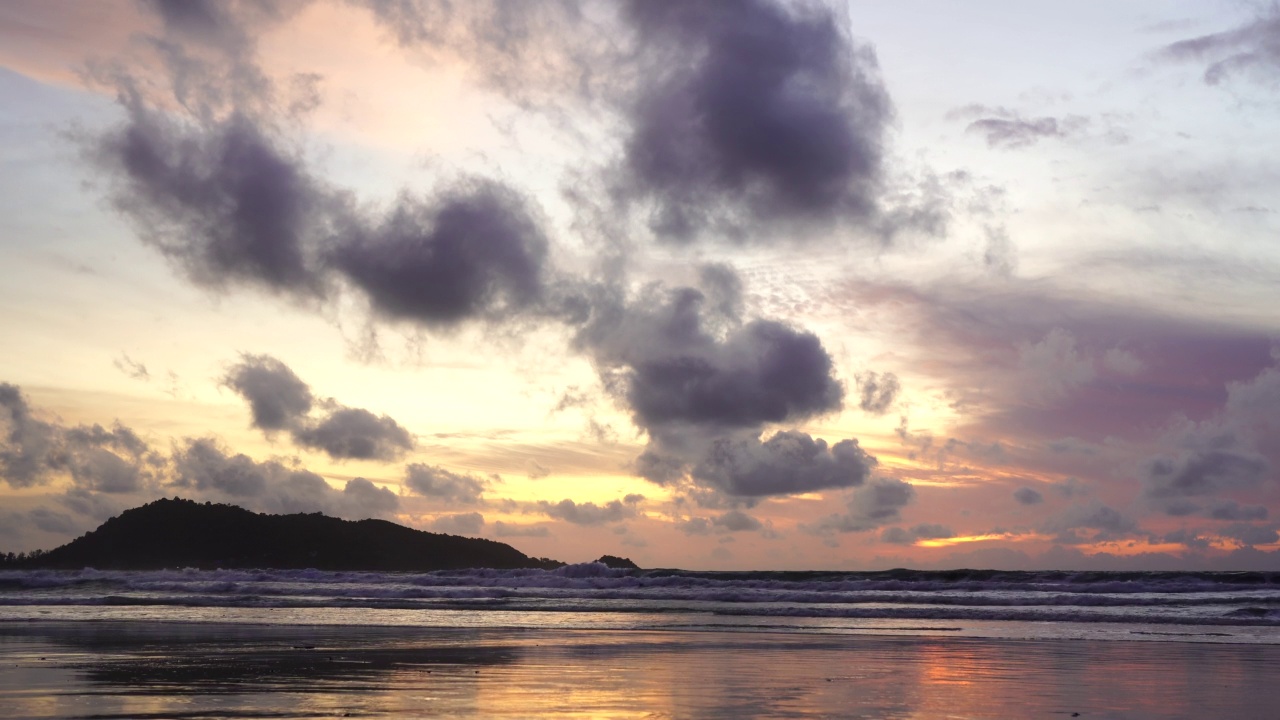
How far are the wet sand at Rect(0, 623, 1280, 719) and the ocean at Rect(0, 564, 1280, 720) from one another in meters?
0.08

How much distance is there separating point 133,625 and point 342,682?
60.3 ft

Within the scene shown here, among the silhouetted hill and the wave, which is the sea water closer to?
the wave

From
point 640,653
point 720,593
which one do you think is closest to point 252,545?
point 720,593

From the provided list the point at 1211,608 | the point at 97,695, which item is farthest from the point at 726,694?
the point at 1211,608

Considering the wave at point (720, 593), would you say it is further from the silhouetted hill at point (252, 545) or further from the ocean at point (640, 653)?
the silhouetted hill at point (252, 545)

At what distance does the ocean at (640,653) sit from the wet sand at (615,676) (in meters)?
0.08

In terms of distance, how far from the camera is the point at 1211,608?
4175cm

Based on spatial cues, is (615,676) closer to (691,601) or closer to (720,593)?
(691,601)

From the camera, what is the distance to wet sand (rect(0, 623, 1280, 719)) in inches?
568

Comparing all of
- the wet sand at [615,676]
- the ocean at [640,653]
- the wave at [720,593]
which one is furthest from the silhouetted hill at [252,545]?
the wet sand at [615,676]

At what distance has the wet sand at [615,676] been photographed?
14.4 metres

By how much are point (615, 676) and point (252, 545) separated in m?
77.2

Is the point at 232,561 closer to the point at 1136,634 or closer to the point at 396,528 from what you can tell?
the point at 396,528

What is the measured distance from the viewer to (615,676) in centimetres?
1833
